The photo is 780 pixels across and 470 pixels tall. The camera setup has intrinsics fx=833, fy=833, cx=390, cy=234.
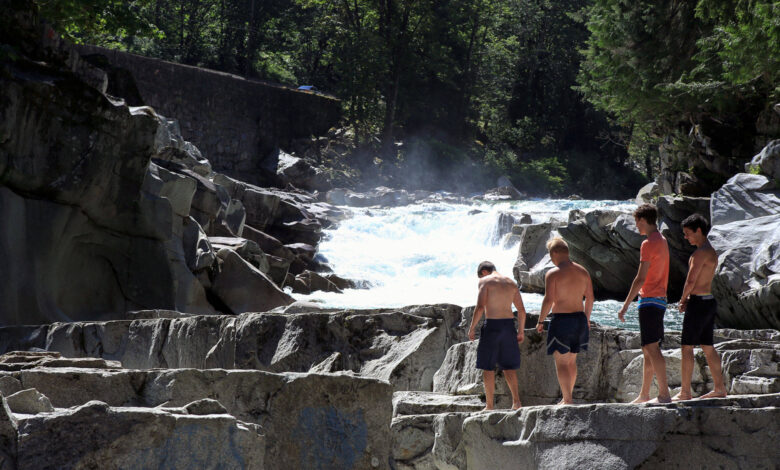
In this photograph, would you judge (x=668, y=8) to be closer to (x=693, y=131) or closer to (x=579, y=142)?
(x=693, y=131)

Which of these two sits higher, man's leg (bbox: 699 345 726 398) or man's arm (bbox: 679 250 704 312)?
man's arm (bbox: 679 250 704 312)

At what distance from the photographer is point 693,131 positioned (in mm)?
23516

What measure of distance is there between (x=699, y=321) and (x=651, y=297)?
1.17 feet

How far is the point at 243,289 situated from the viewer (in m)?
17.6

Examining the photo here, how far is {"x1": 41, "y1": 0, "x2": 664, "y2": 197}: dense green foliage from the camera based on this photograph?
4334 centimetres

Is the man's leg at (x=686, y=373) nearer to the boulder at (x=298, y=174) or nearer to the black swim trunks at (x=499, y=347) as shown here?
the black swim trunks at (x=499, y=347)

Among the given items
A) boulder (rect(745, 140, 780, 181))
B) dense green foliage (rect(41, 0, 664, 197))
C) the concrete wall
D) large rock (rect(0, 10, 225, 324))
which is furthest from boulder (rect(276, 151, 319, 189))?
boulder (rect(745, 140, 780, 181))

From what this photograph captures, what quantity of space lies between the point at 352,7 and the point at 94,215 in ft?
108

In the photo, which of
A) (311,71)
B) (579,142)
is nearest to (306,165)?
(311,71)

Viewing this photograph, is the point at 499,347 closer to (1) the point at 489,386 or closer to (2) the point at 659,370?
(1) the point at 489,386

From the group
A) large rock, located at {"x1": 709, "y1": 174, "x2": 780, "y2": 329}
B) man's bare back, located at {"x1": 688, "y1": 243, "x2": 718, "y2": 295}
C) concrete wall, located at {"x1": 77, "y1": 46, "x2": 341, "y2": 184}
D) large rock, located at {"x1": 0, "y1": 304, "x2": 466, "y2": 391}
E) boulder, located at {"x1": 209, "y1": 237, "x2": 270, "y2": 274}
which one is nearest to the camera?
man's bare back, located at {"x1": 688, "y1": 243, "x2": 718, "y2": 295}

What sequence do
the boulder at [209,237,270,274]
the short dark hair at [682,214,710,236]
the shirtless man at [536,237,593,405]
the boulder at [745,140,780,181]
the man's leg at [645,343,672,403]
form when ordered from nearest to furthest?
the man's leg at [645,343,672,403] → the short dark hair at [682,214,710,236] → the shirtless man at [536,237,593,405] → the boulder at [745,140,780,181] → the boulder at [209,237,270,274]

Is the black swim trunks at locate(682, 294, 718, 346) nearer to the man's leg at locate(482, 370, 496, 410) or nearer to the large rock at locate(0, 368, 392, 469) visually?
the man's leg at locate(482, 370, 496, 410)

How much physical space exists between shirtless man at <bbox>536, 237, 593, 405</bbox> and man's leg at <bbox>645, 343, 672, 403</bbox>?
20.5 inches
